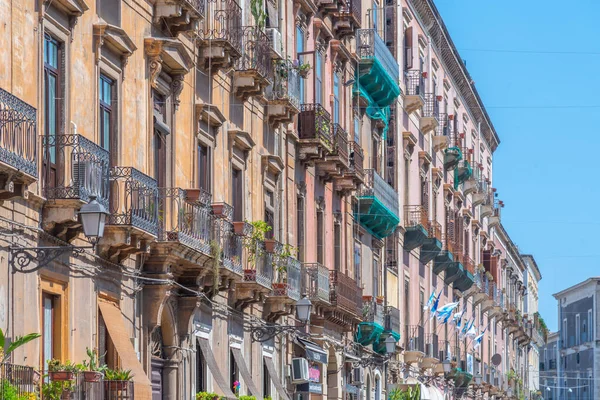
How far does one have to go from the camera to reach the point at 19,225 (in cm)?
1630

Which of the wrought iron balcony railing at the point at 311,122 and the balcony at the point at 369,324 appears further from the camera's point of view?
the balcony at the point at 369,324

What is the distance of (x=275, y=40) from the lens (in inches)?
1081

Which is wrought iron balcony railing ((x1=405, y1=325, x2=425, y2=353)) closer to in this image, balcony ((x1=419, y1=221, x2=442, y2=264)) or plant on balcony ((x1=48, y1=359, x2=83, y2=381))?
balcony ((x1=419, y1=221, x2=442, y2=264))

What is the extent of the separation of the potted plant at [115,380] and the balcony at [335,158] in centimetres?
1441

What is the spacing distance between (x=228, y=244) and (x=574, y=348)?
8431cm

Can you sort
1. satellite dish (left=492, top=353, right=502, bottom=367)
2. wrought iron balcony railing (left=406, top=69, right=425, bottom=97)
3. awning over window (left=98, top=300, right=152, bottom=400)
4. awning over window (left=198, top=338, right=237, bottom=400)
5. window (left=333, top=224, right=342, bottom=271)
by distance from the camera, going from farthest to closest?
satellite dish (left=492, top=353, right=502, bottom=367) < wrought iron balcony railing (left=406, top=69, right=425, bottom=97) < window (left=333, top=224, right=342, bottom=271) < awning over window (left=198, top=338, right=237, bottom=400) < awning over window (left=98, top=300, right=152, bottom=400)

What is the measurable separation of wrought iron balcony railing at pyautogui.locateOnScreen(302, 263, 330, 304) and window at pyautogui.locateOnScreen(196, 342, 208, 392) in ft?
18.6

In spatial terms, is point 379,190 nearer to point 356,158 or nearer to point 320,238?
point 356,158

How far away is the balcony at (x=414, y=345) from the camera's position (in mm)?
45000

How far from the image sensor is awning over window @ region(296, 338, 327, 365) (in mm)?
30656

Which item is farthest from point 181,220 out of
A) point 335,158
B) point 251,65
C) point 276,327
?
point 335,158

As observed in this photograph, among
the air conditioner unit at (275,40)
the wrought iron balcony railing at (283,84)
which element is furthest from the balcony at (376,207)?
the air conditioner unit at (275,40)

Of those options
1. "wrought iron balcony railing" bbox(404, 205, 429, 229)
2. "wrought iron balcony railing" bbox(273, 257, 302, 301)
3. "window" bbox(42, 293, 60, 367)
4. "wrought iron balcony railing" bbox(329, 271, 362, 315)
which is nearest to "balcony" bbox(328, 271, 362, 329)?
"wrought iron balcony railing" bbox(329, 271, 362, 315)

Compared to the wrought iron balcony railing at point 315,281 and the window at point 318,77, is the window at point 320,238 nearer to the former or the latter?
the wrought iron balcony railing at point 315,281
